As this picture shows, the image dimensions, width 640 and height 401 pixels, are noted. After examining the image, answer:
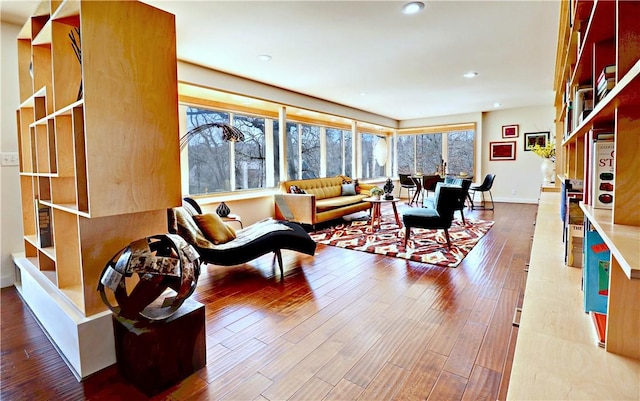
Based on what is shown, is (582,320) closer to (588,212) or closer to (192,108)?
(588,212)

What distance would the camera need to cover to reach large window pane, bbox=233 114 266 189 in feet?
19.7

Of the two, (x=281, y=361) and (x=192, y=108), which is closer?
(x=281, y=361)

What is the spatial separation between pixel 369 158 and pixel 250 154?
15.5ft

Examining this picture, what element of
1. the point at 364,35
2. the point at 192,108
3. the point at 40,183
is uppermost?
the point at 364,35

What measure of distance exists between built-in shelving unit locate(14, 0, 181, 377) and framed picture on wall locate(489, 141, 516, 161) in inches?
355

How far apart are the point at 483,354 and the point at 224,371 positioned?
1.54m

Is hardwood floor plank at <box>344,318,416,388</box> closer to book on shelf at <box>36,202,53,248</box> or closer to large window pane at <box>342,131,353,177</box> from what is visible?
Answer: book on shelf at <box>36,202,53,248</box>

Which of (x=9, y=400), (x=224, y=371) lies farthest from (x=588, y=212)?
(x=9, y=400)

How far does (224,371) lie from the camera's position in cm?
192

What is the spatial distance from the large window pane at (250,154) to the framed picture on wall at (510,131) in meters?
6.42

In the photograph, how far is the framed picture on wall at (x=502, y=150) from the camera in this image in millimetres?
8802

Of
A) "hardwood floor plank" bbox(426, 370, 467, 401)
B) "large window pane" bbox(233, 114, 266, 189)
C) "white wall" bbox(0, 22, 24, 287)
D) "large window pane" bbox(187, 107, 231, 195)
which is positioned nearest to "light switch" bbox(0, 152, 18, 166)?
"white wall" bbox(0, 22, 24, 287)

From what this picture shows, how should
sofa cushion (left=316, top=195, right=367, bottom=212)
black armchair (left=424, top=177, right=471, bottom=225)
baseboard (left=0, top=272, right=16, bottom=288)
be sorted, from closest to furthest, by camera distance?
1. baseboard (left=0, top=272, right=16, bottom=288)
2. black armchair (left=424, top=177, right=471, bottom=225)
3. sofa cushion (left=316, top=195, right=367, bottom=212)

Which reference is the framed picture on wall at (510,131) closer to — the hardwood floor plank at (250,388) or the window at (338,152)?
the window at (338,152)
